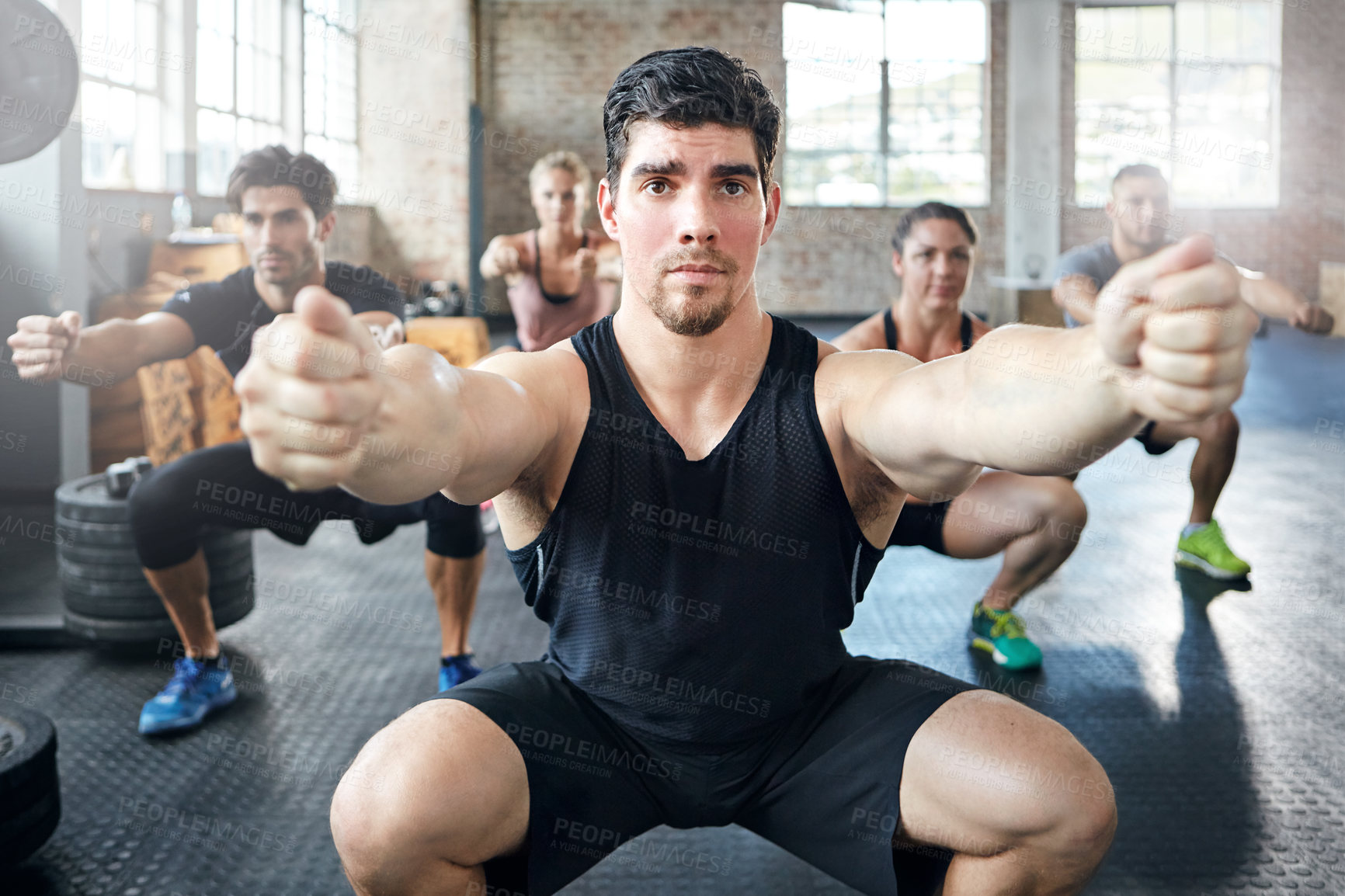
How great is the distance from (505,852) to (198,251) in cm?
375

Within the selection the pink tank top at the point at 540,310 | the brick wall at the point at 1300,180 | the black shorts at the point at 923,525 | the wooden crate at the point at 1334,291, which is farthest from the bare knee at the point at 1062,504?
the brick wall at the point at 1300,180

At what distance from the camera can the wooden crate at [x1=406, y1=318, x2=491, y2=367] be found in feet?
15.1

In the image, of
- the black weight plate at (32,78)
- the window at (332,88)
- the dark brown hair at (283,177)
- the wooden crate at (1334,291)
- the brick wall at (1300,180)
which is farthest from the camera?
the brick wall at (1300,180)

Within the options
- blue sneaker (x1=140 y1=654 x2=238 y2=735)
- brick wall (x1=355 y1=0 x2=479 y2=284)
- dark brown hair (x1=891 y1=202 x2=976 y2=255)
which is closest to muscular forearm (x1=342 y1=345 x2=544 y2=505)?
blue sneaker (x1=140 y1=654 x2=238 y2=735)

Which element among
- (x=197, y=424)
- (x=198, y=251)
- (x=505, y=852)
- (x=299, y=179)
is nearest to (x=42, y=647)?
(x=299, y=179)

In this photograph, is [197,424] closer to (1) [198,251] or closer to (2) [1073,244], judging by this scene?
(1) [198,251]

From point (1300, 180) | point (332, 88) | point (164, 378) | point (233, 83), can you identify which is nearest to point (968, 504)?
point (164, 378)

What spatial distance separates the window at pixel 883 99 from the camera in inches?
415

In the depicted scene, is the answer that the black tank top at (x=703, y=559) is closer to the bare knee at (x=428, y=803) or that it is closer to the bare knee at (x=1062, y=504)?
the bare knee at (x=428, y=803)

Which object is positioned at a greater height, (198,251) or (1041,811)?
(198,251)

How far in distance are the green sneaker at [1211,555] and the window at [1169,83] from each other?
8532 millimetres

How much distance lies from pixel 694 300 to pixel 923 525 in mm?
1286

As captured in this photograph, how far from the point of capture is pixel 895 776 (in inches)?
44.9

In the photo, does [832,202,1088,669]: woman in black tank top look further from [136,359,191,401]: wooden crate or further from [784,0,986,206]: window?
[784,0,986,206]: window
